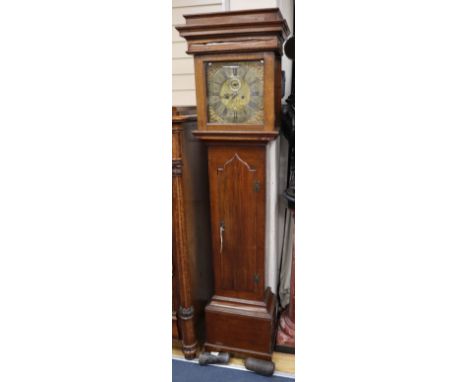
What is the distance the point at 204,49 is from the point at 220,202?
29.2 inches

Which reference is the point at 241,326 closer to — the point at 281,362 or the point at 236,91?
the point at 281,362

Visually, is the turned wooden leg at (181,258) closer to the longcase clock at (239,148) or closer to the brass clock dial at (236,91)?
the longcase clock at (239,148)

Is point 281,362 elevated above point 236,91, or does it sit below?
below

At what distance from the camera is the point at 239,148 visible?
67.0 inches

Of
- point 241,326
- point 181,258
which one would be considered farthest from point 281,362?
point 181,258

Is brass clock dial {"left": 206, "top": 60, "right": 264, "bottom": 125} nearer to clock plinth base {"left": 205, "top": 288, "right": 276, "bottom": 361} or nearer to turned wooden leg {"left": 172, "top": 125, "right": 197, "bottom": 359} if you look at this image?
turned wooden leg {"left": 172, "top": 125, "right": 197, "bottom": 359}

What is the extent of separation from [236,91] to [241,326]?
4.02 feet

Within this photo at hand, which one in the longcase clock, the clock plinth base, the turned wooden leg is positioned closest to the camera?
the longcase clock

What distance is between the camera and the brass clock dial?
1603mm

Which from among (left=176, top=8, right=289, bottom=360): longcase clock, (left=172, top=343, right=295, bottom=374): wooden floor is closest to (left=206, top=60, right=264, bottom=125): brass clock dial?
(left=176, top=8, right=289, bottom=360): longcase clock
